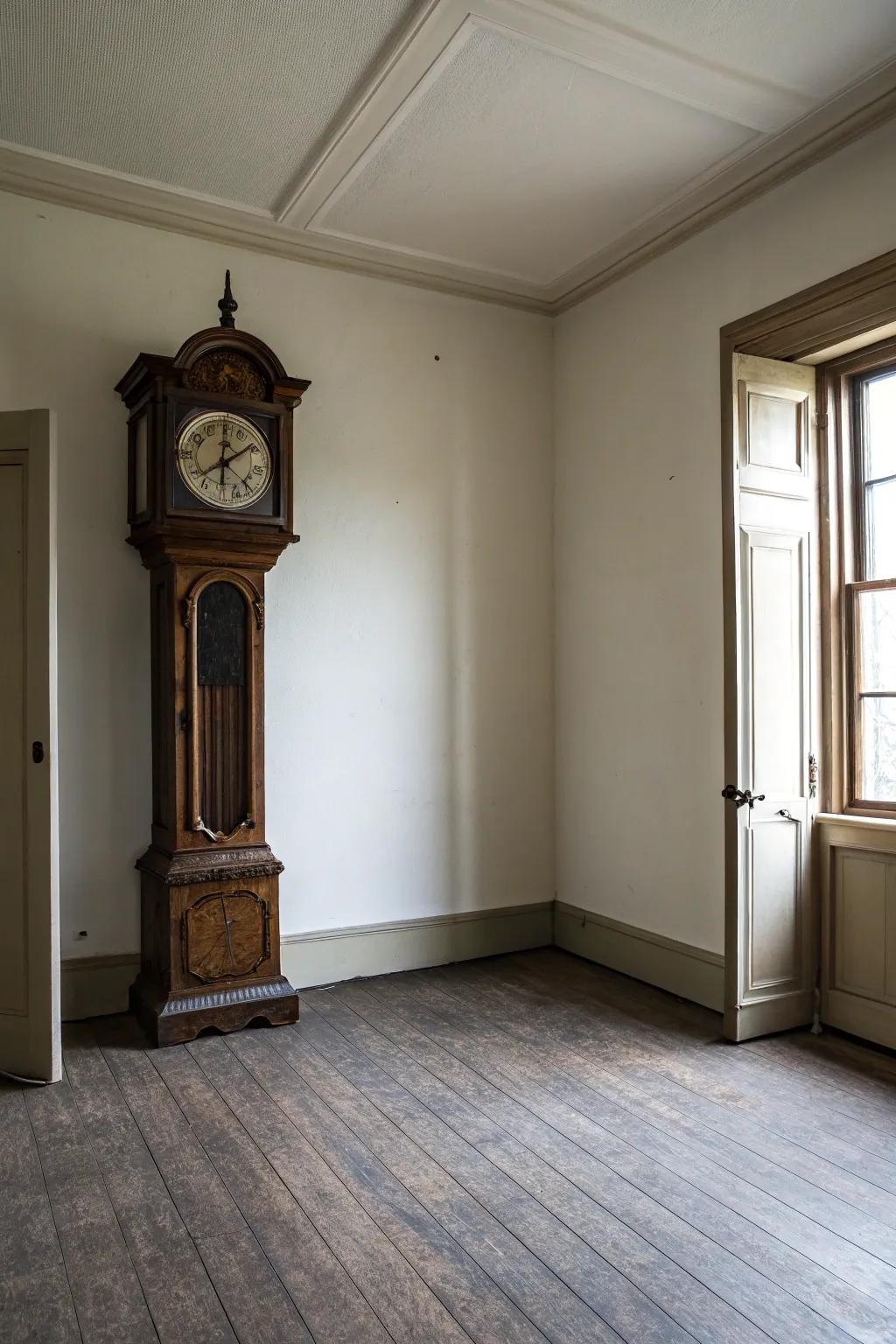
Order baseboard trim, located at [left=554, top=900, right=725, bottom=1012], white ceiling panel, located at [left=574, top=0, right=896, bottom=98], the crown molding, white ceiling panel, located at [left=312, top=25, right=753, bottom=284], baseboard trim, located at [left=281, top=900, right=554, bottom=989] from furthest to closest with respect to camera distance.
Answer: baseboard trim, located at [left=281, top=900, right=554, bottom=989] → baseboard trim, located at [left=554, top=900, right=725, bottom=1012] → the crown molding → white ceiling panel, located at [left=312, top=25, right=753, bottom=284] → white ceiling panel, located at [left=574, top=0, right=896, bottom=98]

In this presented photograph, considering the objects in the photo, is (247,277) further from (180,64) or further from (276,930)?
(276,930)

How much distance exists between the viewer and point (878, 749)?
3.45m

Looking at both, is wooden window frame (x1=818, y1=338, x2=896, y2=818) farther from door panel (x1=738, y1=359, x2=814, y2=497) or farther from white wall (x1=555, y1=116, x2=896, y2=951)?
white wall (x1=555, y1=116, x2=896, y2=951)

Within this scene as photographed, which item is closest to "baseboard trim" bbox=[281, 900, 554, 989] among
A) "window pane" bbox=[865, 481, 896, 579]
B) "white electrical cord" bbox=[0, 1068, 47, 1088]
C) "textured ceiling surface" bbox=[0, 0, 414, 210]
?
"white electrical cord" bbox=[0, 1068, 47, 1088]

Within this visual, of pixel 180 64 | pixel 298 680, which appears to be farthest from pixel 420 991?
pixel 180 64

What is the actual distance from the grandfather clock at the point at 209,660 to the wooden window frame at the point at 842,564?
200 cm

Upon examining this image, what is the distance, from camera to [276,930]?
3568mm

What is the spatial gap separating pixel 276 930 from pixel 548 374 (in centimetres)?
286

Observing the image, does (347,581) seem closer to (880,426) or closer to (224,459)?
(224,459)

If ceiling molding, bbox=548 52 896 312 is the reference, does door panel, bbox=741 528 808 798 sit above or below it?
below

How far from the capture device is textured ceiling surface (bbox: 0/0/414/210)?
2637 mm

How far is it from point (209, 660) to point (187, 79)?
72.5 inches

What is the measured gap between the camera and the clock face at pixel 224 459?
11.2 feet

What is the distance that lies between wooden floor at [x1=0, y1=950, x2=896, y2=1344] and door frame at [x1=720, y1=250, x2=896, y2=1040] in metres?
0.55
